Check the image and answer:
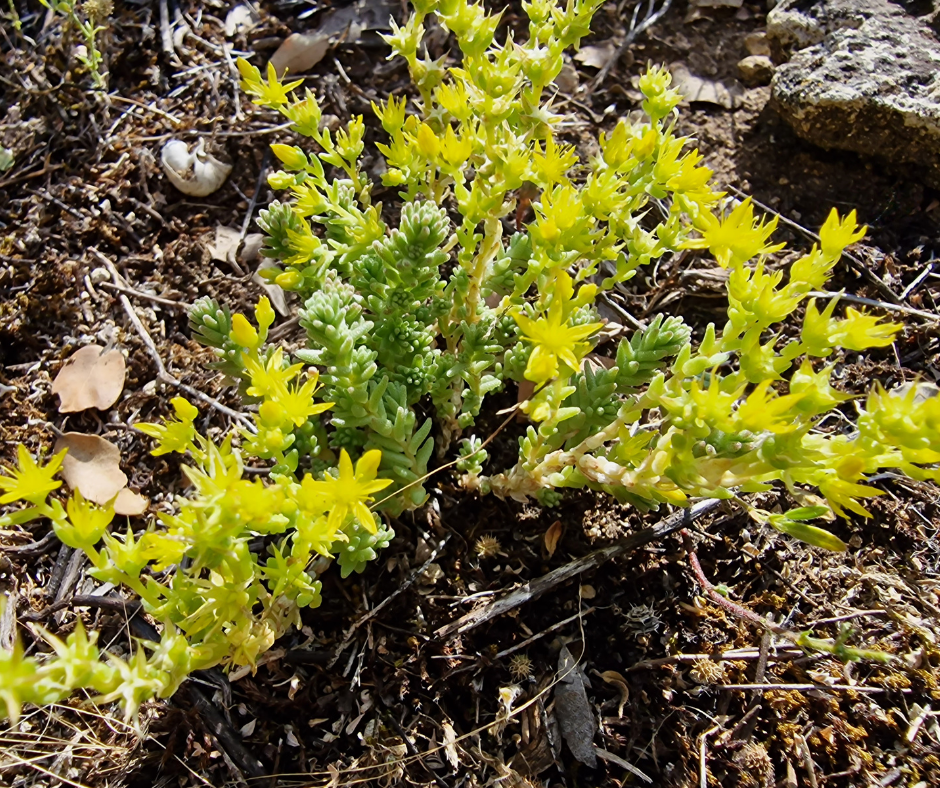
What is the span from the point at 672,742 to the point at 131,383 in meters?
2.05

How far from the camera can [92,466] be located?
7.92ft

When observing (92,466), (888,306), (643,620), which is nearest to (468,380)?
(643,620)

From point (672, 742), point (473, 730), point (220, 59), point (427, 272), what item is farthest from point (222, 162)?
point (672, 742)

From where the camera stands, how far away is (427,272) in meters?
1.97

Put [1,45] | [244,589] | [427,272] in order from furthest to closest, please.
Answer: [1,45], [427,272], [244,589]

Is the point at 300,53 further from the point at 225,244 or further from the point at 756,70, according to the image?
the point at 756,70

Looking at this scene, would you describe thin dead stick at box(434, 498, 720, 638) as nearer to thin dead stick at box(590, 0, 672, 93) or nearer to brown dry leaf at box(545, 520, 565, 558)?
brown dry leaf at box(545, 520, 565, 558)

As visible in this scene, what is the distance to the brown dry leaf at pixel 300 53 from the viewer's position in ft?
10.3

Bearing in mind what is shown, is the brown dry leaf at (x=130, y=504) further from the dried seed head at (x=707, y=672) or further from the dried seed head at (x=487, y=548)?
the dried seed head at (x=707, y=672)

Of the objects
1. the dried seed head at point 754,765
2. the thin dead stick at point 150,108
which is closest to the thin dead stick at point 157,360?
the thin dead stick at point 150,108

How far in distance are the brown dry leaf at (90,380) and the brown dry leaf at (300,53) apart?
4.64 feet

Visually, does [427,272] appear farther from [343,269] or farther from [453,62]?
[453,62]

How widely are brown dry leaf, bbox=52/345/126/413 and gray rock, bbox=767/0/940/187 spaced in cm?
263

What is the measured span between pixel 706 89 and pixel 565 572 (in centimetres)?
214
